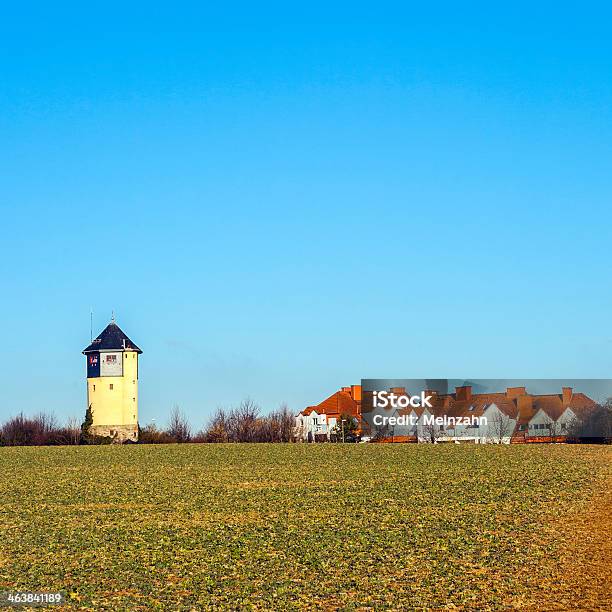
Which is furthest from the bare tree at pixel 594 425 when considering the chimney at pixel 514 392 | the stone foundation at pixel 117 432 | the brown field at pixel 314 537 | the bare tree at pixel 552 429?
the stone foundation at pixel 117 432

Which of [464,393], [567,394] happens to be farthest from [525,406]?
[464,393]

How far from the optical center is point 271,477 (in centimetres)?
3528

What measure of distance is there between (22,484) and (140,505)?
873 centimetres

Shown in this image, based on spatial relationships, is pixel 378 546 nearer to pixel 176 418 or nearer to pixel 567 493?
pixel 567 493

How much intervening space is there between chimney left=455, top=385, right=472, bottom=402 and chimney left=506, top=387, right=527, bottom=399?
212 cm

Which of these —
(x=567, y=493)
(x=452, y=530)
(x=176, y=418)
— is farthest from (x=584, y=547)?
(x=176, y=418)

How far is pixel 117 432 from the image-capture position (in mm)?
78812

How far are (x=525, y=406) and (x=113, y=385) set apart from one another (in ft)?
112

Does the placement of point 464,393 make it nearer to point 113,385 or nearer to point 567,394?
point 567,394

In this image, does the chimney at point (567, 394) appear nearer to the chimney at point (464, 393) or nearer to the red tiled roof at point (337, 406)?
the chimney at point (464, 393)

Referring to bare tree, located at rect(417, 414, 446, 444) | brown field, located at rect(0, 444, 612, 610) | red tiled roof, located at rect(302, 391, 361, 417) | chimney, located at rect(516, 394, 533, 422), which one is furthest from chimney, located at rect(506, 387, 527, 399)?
red tiled roof, located at rect(302, 391, 361, 417)

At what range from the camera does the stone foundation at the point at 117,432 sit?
3073 inches

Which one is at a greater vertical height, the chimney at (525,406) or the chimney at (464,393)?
the chimney at (464,393)

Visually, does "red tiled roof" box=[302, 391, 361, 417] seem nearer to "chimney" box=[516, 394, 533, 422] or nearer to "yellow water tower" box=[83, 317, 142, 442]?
"yellow water tower" box=[83, 317, 142, 442]
